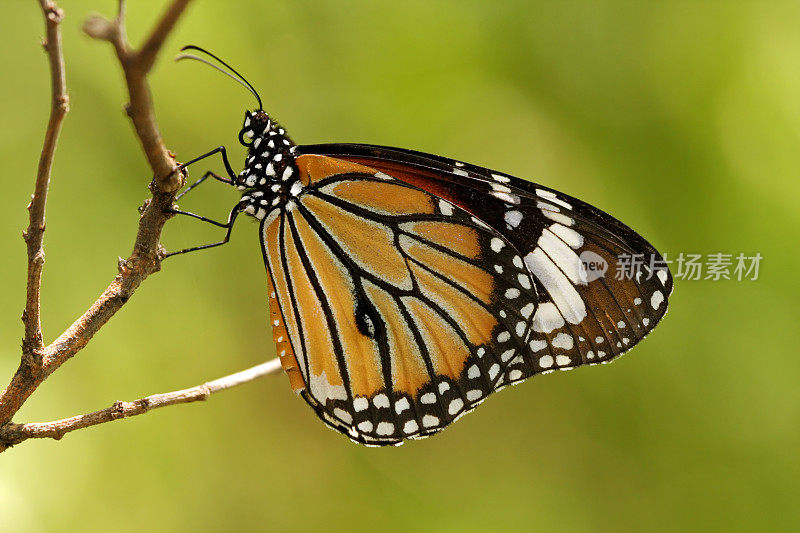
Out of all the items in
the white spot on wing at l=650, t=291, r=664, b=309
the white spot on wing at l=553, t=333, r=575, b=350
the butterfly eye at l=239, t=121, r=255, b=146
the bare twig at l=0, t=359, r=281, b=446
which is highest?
the butterfly eye at l=239, t=121, r=255, b=146

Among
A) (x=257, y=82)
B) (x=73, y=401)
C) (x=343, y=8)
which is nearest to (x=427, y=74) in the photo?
(x=343, y=8)

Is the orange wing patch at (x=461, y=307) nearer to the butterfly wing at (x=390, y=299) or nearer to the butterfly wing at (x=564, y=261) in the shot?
the butterfly wing at (x=390, y=299)

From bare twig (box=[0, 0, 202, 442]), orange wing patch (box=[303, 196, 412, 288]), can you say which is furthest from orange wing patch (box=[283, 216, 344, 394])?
bare twig (box=[0, 0, 202, 442])

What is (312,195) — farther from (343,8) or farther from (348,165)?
(343,8)

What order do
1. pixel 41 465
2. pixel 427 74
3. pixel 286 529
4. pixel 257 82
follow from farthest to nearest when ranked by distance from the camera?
1. pixel 427 74
2. pixel 257 82
3. pixel 286 529
4. pixel 41 465

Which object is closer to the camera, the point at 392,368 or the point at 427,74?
the point at 392,368

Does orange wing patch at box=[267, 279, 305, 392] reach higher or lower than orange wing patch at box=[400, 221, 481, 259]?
lower

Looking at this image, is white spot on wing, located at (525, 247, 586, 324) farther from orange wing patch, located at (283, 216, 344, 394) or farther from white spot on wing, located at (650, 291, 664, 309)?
orange wing patch, located at (283, 216, 344, 394)

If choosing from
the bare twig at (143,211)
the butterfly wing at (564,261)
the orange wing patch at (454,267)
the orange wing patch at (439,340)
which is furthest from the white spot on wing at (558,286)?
the bare twig at (143,211)
